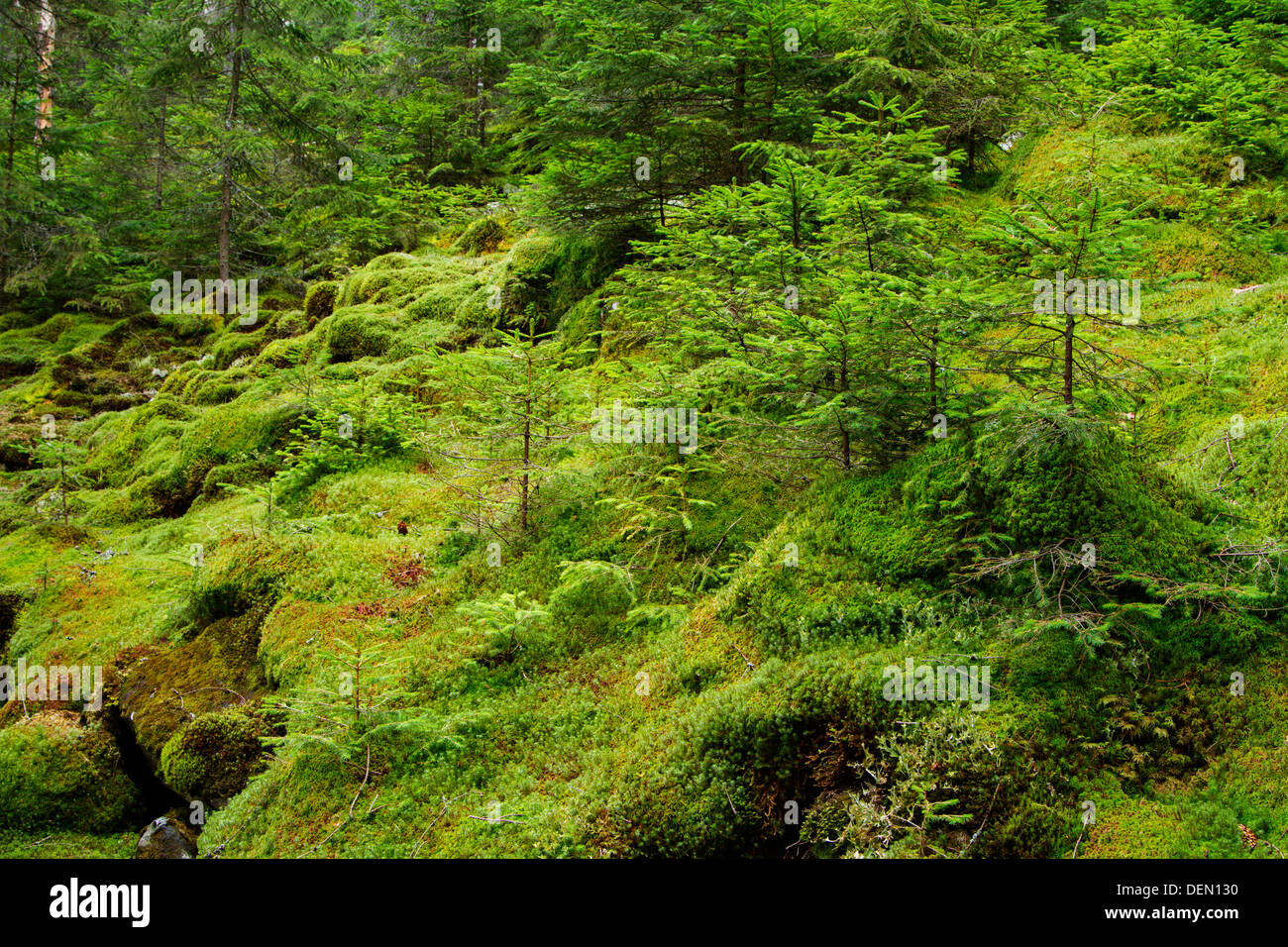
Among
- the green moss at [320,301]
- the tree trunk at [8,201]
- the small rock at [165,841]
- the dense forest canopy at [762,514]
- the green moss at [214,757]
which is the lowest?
the small rock at [165,841]

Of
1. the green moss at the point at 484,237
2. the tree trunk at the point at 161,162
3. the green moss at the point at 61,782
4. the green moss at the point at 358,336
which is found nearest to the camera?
the green moss at the point at 61,782

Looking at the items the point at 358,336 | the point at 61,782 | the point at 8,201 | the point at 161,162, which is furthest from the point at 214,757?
the point at 161,162

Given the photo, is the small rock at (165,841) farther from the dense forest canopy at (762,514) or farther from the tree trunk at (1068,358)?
the tree trunk at (1068,358)

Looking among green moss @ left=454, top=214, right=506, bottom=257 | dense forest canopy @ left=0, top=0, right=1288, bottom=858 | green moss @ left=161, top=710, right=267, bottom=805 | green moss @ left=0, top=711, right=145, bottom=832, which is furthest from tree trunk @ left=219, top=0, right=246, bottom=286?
green moss @ left=161, top=710, right=267, bottom=805

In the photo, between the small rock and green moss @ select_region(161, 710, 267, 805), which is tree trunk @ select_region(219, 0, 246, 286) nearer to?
green moss @ select_region(161, 710, 267, 805)

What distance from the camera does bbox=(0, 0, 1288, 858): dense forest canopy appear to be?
3.92 metres

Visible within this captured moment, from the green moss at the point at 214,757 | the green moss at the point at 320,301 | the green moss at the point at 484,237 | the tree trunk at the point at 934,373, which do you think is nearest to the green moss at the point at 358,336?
the green moss at the point at 320,301

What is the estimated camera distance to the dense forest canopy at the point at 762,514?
392 centimetres

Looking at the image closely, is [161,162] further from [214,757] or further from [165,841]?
[165,841]

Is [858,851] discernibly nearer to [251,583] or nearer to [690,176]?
[251,583]

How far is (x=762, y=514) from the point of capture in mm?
6145

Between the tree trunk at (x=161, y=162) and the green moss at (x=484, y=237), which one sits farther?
the tree trunk at (x=161, y=162)
